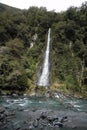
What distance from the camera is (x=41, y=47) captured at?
188 feet

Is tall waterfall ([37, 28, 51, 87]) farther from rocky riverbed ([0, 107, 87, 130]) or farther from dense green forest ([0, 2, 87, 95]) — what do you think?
rocky riverbed ([0, 107, 87, 130])

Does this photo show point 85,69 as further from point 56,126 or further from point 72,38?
point 56,126

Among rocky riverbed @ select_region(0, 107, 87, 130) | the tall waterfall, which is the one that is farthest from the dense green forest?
rocky riverbed @ select_region(0, 107, 87, 130)

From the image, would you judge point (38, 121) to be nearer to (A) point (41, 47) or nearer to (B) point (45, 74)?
(B) point (45, 74)

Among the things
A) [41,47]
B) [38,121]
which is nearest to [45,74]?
[41,47]

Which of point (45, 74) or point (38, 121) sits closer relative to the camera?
point (38, 121)

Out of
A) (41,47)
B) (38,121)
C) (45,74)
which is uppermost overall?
(41,47)

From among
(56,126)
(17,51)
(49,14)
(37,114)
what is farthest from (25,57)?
(56,126)

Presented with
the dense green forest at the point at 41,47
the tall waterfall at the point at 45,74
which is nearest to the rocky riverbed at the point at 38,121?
the dense green forest at the point at 41,47

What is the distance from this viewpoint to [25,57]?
52.6 metres

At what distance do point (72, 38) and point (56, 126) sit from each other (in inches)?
1579

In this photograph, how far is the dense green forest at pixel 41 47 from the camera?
43.9 metres

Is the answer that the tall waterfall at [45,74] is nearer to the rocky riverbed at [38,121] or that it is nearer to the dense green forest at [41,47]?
the dense green forest at [41,47]

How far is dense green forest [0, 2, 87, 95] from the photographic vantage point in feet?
144
